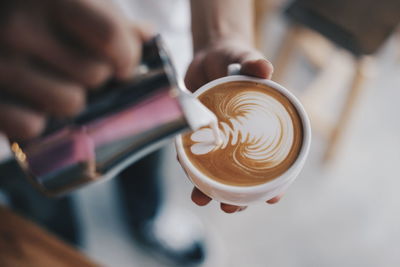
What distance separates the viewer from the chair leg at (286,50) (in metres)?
1.12

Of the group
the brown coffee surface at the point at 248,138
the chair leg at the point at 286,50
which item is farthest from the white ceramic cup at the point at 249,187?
the chair leg at the point at 286,50

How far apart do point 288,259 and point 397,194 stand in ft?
1.23

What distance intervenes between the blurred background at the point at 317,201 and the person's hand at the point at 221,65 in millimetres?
459

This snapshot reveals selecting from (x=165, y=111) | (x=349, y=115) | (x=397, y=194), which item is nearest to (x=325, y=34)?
(x=349, y=115)

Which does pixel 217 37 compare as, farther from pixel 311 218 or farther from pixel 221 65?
pixel 311 218

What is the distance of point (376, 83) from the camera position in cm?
140

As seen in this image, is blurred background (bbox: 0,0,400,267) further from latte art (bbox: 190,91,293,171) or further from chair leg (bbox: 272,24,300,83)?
latte art (bbox: 190,91,293,171)

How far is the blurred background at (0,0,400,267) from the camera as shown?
1.17 metres

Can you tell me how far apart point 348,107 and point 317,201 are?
0.29 m

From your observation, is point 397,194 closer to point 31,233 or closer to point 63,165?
point 31,233

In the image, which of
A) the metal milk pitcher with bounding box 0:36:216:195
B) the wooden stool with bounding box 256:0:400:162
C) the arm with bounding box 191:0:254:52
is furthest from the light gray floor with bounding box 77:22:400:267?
the metal milk pitcher with bounding box 0:36:216:195

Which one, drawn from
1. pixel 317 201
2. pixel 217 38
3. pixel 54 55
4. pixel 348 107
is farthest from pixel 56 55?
pixel 317 201

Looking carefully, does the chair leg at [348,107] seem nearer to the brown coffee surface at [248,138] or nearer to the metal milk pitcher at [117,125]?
the brown coffee surface at [248,138]

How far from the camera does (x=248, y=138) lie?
1.73ft
